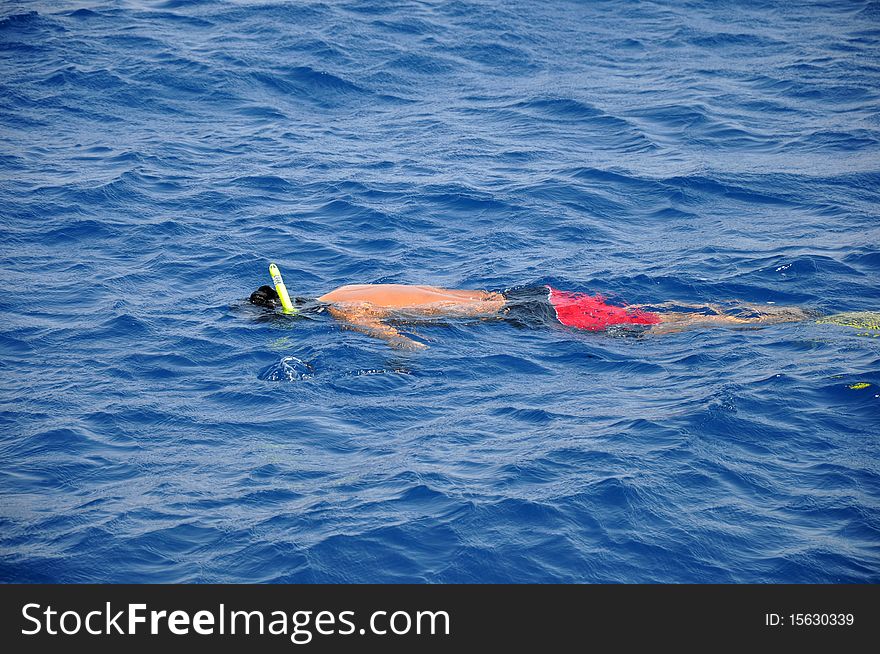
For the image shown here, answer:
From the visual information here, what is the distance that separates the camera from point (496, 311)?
10.4 m

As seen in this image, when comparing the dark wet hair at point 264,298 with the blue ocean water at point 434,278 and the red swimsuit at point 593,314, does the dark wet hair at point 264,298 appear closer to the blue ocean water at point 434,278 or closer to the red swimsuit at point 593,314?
the blue ocean water at point 434,278

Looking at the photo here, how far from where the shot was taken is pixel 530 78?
18141mm

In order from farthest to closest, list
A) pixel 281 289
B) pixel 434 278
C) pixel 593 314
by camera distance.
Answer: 1. pixel 434 278
2. pixel 593 314
3. pixel 281 289

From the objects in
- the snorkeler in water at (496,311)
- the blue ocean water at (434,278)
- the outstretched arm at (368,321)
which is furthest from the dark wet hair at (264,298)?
the outstretched arm at (368,321)

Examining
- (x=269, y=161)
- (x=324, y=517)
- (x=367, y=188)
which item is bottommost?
(x=324, y=517)

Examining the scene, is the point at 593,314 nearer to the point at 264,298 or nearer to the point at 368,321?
the point at 368,321

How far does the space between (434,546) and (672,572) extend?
5.50 ft

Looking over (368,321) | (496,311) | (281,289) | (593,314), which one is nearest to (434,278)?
(496,311)

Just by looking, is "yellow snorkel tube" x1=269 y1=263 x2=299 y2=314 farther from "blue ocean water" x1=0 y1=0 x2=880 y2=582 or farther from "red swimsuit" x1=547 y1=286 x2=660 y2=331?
"red swimsuit" x1=547 y1=286 x2=660 y2=331

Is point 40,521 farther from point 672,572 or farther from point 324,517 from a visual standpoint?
point 672,572

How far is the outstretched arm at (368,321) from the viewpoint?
32.7 ft

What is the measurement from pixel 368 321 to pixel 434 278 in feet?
5.49

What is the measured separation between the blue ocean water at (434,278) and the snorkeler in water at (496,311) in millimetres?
209

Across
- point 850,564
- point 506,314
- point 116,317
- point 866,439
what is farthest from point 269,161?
point 850,564
